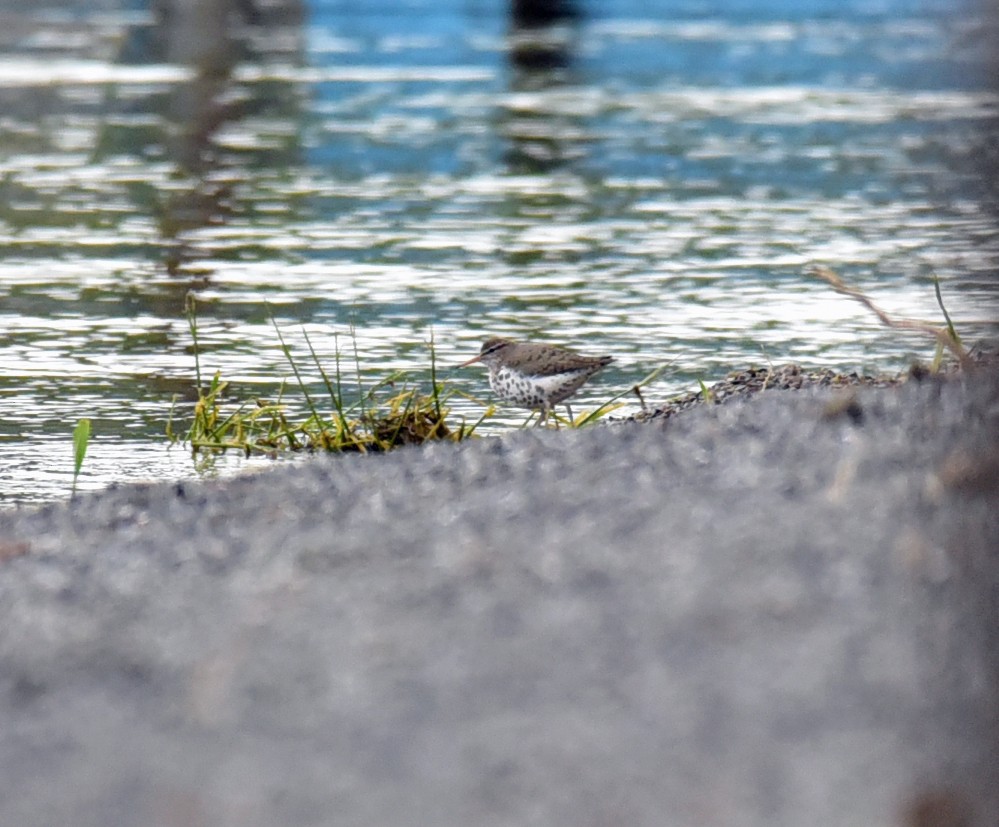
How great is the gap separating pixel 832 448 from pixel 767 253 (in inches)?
227

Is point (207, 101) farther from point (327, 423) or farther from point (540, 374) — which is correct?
point (540, 374)

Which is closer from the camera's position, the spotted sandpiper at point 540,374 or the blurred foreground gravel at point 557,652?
the blurred foreground gravel at point 557,652

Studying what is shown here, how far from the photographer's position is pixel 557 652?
3109mm

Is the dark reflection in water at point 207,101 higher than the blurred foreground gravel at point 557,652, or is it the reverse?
the dark reflection in water at point 207,101

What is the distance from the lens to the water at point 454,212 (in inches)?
296

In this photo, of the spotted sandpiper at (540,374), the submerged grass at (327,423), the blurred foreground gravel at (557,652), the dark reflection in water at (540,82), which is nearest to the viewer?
the blurred foreground gravel at (557,652)

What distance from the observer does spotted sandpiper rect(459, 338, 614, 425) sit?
244 inches

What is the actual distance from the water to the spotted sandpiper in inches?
15.7

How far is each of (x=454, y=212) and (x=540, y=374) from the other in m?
5.16

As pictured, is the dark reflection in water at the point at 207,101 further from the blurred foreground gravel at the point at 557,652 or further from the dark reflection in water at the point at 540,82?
the blurred foreground gravel at the point at 557,652

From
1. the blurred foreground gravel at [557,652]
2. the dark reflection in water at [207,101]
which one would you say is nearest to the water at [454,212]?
the dark reflection in water at [207,101]

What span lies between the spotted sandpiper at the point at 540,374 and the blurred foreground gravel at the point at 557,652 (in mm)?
1723

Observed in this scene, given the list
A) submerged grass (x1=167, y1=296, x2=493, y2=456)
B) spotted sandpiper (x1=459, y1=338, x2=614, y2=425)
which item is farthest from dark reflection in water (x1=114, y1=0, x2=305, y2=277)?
spotted sandpiper (x1=459, y1=338, x2=614, y2=425)

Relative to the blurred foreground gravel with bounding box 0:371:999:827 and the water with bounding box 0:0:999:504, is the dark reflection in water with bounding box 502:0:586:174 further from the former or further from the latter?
the blurred foreground gravel with bounding box 0:371:999:827
